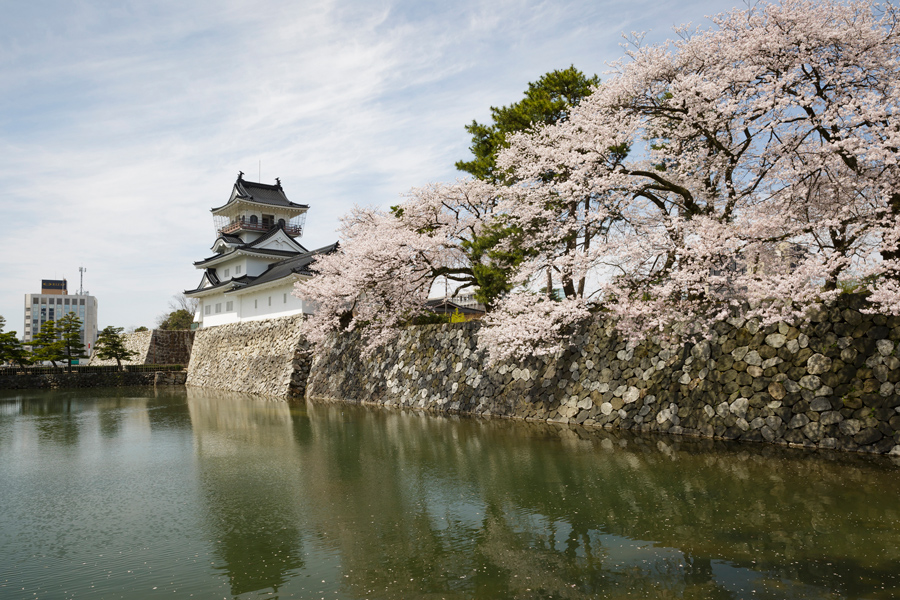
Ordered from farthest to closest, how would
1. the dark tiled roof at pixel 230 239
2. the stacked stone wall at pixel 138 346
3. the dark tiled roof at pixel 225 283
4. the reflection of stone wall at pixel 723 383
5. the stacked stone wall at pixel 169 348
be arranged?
the stacked stone wall at pixel 138 346 → the stacked stone wall at pixel 169 348 → the dark tiled roof at pixel 230 239 → the dark tiled roof at pixel 225 283 → the reflection of stone wall at pixel 723 383

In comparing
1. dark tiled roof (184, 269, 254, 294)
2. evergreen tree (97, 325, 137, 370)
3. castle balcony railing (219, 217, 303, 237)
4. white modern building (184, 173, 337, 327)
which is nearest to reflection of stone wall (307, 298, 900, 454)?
white modern building (184, 173, 337, 327)

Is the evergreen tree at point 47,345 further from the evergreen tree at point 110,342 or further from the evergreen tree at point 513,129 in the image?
the evergreen tree at point 513,129

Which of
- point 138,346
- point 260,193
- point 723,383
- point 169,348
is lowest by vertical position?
point 723,383

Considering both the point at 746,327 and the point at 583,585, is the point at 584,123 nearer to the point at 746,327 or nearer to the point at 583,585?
the point at 746,327

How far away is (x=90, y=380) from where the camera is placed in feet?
98.1

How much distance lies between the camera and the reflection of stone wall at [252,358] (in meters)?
22.0

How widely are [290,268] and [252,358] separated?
426 centimetres

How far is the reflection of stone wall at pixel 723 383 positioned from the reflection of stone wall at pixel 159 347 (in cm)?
2720

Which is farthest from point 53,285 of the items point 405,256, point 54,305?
point 405,256

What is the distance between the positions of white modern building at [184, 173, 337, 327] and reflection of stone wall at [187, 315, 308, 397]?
0.60m

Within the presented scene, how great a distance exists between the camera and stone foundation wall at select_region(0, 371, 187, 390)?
28.1 metres

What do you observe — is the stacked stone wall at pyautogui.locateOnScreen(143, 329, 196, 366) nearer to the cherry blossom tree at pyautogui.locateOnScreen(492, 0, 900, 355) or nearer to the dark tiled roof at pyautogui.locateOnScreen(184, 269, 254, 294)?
the dark tiled roof at pyautogui.locateOnScreen(184, 269, 254, 294)

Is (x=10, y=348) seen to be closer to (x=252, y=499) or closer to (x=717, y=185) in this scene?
(x=252, y=499)

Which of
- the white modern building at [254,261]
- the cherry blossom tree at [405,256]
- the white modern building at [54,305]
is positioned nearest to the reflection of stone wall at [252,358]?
the white modern building at [254,261]
